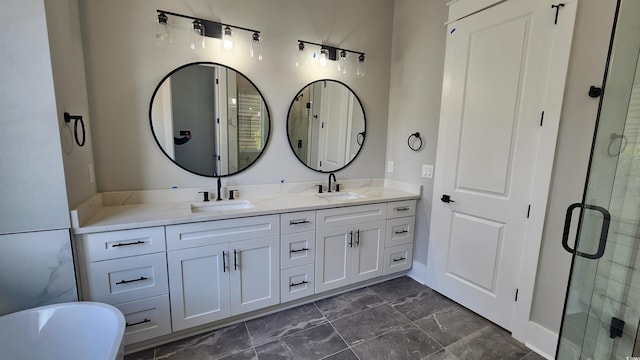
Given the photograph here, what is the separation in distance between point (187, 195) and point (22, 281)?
103cm

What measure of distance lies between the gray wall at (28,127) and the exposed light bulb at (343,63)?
2162 millimetres

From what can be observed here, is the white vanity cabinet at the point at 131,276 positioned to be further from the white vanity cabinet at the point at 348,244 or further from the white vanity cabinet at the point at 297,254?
the white vanity cabinet at the point at 348,244

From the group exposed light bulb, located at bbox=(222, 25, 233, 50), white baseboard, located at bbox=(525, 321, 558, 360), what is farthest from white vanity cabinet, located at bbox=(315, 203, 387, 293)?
exposed light bulb, located at bbox=(222, 25, 233, 50)

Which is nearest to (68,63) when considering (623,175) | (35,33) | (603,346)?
(35,33)

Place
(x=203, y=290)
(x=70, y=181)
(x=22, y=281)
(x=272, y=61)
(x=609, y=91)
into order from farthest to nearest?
(x=272, y=61) → (x=203, y=290) → (x=70, y=181) → (x=22, y=281) → (x=609, y=91)

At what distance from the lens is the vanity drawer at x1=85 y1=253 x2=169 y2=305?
5.22 ft

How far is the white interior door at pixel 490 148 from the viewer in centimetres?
186

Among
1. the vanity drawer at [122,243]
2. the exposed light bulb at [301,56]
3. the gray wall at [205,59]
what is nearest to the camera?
the vanity drawer at [122,243]

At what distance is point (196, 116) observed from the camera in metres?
2.22

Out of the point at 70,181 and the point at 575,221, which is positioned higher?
the point at 70,181

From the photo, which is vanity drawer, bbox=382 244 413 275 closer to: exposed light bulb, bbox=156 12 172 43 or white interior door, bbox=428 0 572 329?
white interior door, bbox=428 0 572 329

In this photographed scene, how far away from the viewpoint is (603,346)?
1.39 metres

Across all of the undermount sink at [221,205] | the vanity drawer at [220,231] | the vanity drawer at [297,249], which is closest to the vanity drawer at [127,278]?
the vanity drawer at [220,231]

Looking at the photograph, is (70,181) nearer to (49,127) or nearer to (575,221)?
(49,127)
